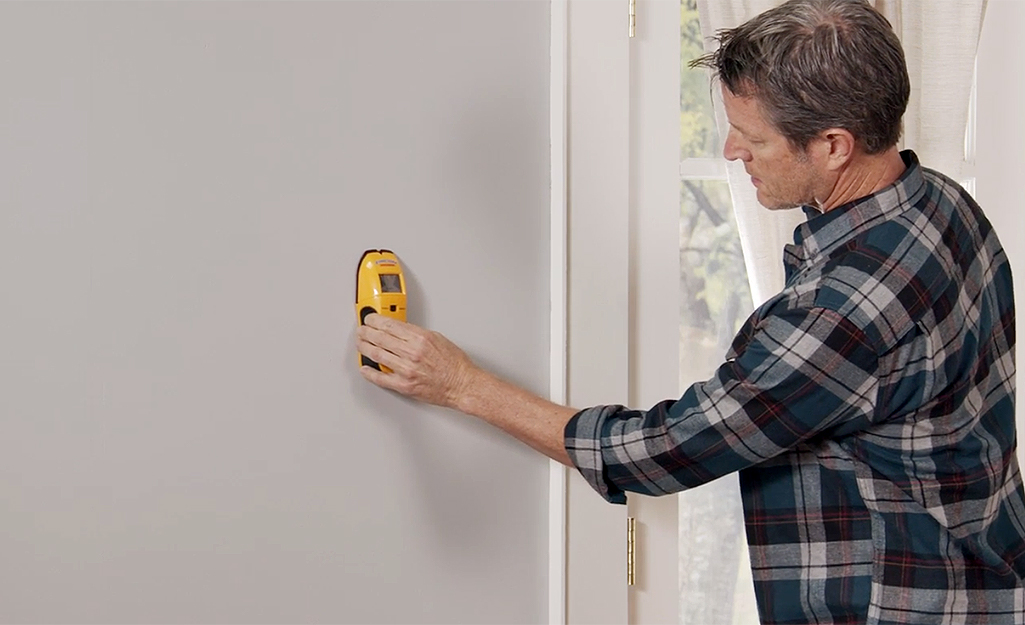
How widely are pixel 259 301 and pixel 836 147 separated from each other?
0.67 m

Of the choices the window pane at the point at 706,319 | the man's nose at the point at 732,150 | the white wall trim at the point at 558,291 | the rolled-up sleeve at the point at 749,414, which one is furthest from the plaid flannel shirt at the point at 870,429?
the window pane at the point at 706,319

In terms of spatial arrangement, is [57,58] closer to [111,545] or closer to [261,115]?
[261,115]

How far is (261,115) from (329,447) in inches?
15.7

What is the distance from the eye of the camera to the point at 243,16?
3.92 ft

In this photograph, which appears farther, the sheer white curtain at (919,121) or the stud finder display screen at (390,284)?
the sheer white curtain at (919,121)

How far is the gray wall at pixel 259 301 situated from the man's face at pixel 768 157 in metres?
0.30

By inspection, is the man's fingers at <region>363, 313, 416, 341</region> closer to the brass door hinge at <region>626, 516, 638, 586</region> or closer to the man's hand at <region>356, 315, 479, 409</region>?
the man's hand at <region>356, 315, 479, 409</region>

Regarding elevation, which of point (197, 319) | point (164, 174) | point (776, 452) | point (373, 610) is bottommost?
point (373, 610)

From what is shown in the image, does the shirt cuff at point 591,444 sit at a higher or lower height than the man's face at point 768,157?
lower

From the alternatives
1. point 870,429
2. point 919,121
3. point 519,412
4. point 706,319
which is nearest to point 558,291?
point 519,412

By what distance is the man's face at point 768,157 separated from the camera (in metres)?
1.13

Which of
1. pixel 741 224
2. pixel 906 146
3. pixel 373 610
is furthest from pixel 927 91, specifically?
pixel 373 610

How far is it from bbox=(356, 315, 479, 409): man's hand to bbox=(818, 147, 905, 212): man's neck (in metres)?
0.46

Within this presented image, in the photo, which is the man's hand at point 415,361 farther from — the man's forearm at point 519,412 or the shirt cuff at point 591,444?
the shirt cuff at point 591,444
